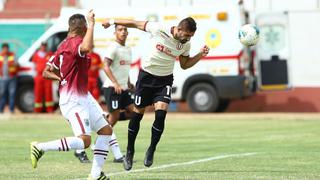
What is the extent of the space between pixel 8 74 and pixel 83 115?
19023mm

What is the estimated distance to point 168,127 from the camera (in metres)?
24.0

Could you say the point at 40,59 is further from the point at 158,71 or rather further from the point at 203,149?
the point at 158,71

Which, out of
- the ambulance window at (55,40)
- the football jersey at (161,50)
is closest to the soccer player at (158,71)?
the football jersey at (161,50)

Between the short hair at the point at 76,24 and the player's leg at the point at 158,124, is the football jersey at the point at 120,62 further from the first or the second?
the short hair at the point at 76,24

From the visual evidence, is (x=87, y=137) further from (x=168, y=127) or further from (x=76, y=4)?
(x=76, y=4)

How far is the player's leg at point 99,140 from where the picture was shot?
1131cm

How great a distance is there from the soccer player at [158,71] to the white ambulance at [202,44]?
558 inches

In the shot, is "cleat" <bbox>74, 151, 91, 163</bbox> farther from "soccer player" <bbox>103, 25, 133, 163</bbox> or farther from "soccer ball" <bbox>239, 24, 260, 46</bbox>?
"soccer ball" <bbox>239, 24, 260, 46</bbox>

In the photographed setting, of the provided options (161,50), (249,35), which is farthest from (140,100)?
(249,35)

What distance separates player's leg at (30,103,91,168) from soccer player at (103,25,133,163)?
15.6 feet

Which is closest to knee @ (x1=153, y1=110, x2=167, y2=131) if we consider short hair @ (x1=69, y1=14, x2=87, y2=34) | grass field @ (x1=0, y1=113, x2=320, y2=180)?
grass field @ (x1=0, y1=113, x2=320, y2=180)

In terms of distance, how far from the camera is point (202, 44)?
27641 millimetres

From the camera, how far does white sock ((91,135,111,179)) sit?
11.3 meters

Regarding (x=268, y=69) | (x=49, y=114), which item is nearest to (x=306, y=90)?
(x=268, y=69)
